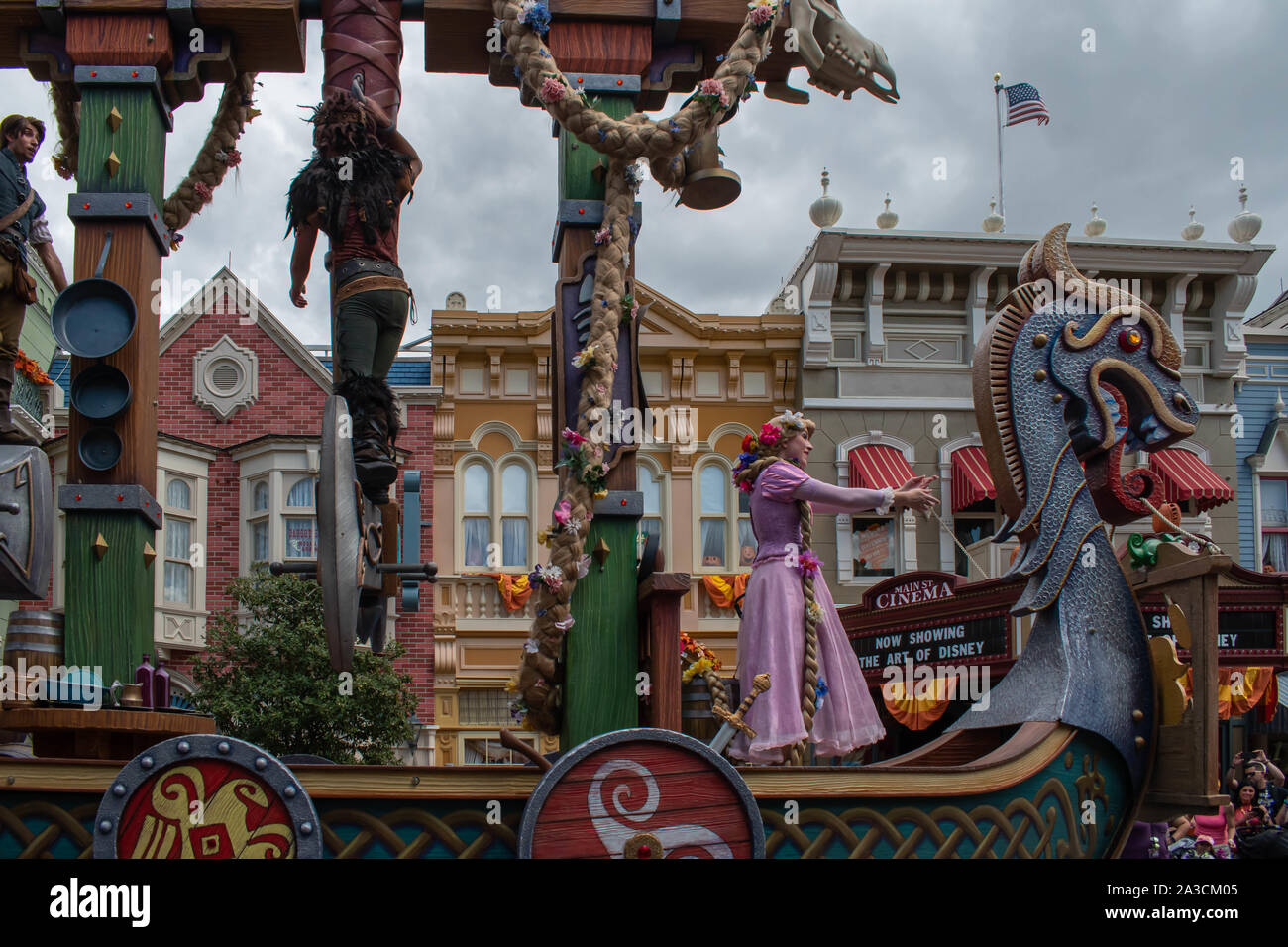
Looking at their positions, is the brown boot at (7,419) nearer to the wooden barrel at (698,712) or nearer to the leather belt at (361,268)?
the leather belt at (361,268)

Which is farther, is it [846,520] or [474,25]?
[846,520]

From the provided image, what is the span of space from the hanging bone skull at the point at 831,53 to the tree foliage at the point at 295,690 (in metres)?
9.90

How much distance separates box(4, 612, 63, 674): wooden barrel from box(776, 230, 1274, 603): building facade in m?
15.0

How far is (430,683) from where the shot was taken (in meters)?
19.4

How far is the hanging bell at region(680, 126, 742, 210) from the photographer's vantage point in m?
5.93

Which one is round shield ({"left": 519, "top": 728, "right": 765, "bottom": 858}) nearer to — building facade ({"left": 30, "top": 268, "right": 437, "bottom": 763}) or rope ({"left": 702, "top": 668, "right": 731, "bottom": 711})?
rope ({"left": 702, "top": 668, "right": 731, "bottom": 711})

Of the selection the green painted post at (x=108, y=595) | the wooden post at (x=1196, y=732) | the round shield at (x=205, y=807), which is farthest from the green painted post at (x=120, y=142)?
the wooden post at (x=1196, y=732)

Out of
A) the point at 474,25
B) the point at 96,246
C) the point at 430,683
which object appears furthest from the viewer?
the point at 430,683

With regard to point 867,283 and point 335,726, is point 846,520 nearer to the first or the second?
point 867,283

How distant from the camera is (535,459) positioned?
66.4 feet

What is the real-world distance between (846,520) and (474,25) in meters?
14.3

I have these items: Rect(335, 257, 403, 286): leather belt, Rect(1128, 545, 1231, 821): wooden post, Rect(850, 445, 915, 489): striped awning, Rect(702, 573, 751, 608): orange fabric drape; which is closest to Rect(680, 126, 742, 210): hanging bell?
Rect(335, 257, 403, 286): leather belt
